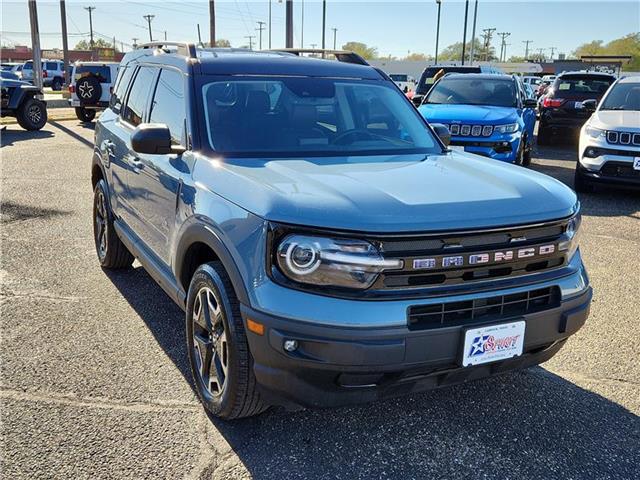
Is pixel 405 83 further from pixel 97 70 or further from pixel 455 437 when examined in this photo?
pixel 455 437

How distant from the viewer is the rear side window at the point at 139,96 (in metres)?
4.45

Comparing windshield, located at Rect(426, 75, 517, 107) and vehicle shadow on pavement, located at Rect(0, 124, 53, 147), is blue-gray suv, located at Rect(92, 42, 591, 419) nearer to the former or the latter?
windshield, located at Rect(426, 75, 517, 107)

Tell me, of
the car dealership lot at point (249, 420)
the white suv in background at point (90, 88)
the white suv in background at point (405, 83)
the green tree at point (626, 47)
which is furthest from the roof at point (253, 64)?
the green tree at point (626, 47)

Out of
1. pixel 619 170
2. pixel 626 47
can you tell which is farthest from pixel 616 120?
pixel 626 47

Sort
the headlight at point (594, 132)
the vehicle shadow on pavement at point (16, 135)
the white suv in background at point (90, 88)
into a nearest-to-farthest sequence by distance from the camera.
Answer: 1. the headlight at point (594, 132)
2. the vehicle shadow on pavement at point (16, 135)
3. the white suv in background at point (90, 88)

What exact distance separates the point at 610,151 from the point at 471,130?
6.51 ft

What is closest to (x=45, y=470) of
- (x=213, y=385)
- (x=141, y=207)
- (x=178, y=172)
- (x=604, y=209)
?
(x=213, y=385)

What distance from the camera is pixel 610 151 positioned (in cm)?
845

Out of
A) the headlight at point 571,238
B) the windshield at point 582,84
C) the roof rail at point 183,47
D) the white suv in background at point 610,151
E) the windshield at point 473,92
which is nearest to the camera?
the headlight at point 571,238

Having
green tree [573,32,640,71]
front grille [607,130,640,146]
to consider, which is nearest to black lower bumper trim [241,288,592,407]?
front grille [607,130,640,146]

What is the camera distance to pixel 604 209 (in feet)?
27.3

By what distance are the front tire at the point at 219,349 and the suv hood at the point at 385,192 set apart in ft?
1.47

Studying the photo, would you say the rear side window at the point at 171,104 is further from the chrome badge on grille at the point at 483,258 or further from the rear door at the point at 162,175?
the chrome badge on grille at the point at 483,258

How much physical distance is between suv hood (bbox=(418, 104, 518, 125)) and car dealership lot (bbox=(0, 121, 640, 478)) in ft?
16.1
